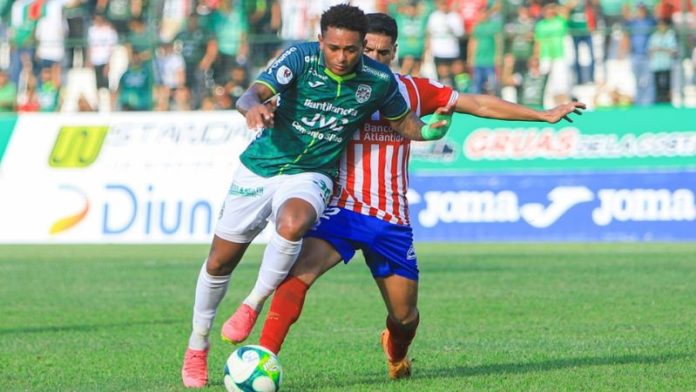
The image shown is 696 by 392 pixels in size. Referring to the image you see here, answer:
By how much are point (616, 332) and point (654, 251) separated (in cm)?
898

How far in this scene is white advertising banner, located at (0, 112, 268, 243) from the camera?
70.6 feet

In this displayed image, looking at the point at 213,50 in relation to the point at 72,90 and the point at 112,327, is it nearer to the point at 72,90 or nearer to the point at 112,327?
the point at 72,90

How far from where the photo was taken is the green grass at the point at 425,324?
768cm

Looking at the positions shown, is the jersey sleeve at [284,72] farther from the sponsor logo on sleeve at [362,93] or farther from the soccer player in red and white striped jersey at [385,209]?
the soccer player in red and white striped jersey at [385,209]

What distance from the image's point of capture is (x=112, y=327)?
425 inches

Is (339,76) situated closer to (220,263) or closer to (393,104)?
(393,104)

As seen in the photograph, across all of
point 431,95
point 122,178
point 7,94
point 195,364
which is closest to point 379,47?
point 431,95

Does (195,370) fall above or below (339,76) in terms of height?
below

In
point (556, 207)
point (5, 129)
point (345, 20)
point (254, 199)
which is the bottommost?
point (556, 207)

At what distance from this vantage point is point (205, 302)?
7.34 m

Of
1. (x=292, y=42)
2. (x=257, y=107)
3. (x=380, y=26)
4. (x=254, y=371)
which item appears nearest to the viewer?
(x=257, y=107)

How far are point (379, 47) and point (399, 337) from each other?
5.36 feet

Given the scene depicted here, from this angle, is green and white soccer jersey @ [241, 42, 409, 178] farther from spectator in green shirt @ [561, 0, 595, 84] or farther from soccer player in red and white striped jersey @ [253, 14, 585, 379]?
spectator in green shirt @ [561, 0, 595, 84]

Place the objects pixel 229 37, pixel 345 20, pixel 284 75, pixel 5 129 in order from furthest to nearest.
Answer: pixel 229 37, pixel 5 129, pixel 284 75, pixel 345 20
